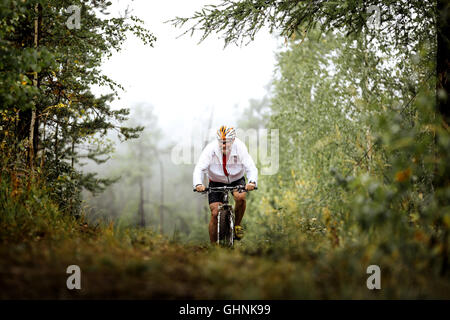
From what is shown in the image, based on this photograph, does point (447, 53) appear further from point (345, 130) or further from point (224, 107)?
point (224, 107)

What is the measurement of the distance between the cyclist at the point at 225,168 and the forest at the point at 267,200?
565 mm

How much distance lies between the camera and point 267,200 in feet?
22.5

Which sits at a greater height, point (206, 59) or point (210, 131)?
point (206, 59)

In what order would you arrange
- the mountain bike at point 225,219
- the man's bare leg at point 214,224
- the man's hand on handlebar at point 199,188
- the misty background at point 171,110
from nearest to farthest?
the man's hand on handlebar at point 199,188, the mountain bike at point 225,219, the man's bare leg at point 214,224, the misty background at point 171,110

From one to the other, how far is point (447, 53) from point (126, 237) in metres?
4.95

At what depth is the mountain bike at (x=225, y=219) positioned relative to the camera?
20.5 feet

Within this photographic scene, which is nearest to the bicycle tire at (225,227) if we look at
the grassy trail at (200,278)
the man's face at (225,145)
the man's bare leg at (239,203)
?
the man's bare leg at (239,203)

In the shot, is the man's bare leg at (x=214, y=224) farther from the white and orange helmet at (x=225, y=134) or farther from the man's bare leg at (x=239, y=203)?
the white and orange helmet at (x=225, y=134)

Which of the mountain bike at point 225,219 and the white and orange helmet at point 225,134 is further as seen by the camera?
the white and orange helmet at point 225,134

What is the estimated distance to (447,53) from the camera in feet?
16.3

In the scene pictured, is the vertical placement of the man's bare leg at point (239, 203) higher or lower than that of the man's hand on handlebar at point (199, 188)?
lower
